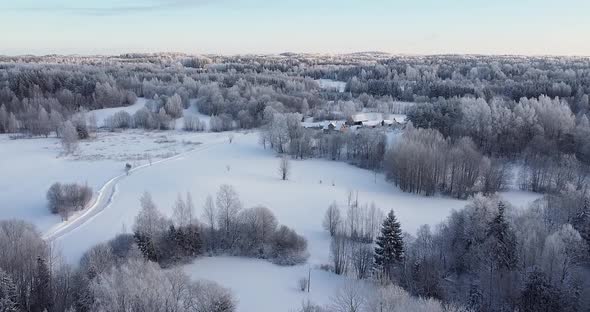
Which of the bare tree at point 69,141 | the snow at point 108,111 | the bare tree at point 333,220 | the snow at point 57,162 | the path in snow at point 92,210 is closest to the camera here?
the path in snow at point 92,210

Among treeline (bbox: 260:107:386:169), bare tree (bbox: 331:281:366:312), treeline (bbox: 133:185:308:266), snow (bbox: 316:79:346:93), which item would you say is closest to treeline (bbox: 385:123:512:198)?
treeline (bbox: 260:107:386:169)

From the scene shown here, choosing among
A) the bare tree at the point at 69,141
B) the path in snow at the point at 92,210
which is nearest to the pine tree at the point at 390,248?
the path in snow at the point at 92,210

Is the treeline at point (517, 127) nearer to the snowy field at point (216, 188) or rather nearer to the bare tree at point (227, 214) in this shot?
the snowy field at point (216, 188)

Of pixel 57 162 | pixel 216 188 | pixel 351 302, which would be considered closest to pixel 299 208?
pixel 216 188

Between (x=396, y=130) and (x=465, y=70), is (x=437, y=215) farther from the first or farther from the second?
(x=465, y=70)

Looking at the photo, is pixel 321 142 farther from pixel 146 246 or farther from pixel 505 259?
pixel 505 259

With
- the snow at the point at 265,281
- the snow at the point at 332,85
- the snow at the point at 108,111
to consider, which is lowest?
the snow at the point at 265,281
